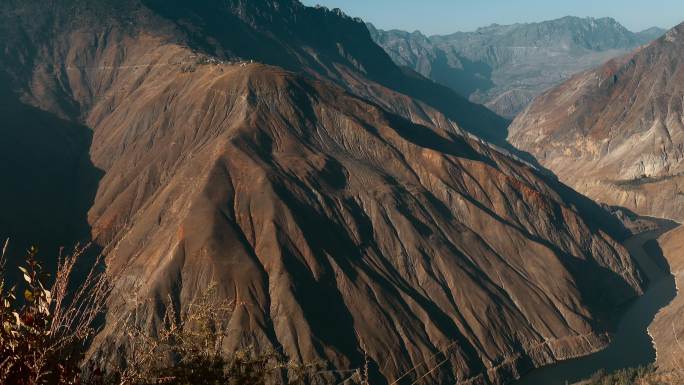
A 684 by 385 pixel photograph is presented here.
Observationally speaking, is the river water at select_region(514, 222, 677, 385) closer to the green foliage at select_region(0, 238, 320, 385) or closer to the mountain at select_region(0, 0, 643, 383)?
the mountain at select_region(0, 0, 643, 383)

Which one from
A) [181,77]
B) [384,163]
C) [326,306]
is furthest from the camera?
[181,77]

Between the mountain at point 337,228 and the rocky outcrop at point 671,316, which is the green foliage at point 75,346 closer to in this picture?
the mountain at point 337,228

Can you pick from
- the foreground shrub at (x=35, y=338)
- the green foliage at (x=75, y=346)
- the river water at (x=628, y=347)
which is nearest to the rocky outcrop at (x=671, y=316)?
the river water at (x=628, y=347)

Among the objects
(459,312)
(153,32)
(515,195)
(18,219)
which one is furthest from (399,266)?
(153,32)

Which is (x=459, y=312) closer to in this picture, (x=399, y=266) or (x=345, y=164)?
(x=399, y=266)

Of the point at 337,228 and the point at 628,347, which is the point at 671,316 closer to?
the point at 628,347
